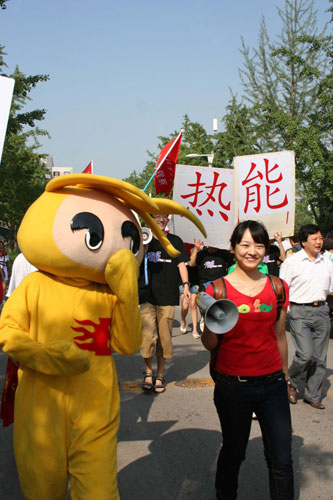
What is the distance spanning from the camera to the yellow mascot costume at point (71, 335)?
2.78 m

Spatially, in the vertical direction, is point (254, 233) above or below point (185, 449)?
above

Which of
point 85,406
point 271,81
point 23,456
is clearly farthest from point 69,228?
point 271,81

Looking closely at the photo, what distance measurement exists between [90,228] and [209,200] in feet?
15.5

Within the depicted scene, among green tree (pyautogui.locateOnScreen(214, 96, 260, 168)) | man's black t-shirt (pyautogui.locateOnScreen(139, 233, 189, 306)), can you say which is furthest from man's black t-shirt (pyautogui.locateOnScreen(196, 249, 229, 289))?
green tree (pyautogui.locateOnScreen(214, 96, 260, 168))

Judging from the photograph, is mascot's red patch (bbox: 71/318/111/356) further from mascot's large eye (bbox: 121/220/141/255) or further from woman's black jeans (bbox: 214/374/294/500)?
woman's black jeans (bbox: 214/374/294/500)

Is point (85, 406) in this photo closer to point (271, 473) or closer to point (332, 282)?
point (271, 473)

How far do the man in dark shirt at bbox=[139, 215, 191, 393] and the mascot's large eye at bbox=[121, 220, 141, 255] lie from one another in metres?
2.92

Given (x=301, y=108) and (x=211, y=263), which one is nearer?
(x=211, y=263)

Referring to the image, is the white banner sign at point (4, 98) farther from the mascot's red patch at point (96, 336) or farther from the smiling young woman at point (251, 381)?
the smiling young woman at point (251, 381)

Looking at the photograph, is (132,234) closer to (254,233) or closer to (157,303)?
(254,233)

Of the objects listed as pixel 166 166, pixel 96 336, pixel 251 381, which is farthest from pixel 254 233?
pixel 166 166

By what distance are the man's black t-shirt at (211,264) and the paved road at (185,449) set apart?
2.40 metres

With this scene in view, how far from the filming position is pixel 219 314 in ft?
9.31

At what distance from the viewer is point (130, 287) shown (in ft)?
9.23
